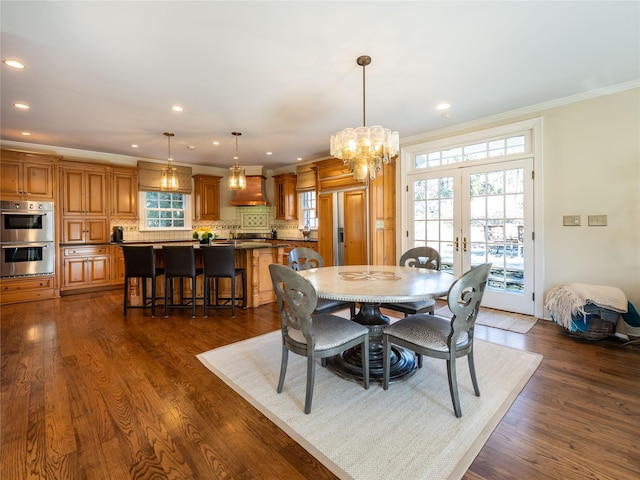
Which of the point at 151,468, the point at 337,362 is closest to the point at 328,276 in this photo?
the point at 337,362

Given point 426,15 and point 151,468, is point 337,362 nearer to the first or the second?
point 151,468

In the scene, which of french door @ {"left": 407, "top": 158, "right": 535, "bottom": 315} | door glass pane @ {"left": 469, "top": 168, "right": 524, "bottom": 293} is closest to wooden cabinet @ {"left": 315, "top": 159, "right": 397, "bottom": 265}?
french door @ {"left": 407, "top": 158, "right": 535, "bottom": 315}

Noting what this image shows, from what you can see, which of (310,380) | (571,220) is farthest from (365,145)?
(571,220)

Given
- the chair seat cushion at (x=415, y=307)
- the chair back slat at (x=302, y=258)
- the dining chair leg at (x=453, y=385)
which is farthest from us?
the chair back slat at (x=302, y=258)

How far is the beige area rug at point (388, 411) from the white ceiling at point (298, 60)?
2615 millimetres

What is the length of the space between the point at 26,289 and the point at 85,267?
0.82 metres

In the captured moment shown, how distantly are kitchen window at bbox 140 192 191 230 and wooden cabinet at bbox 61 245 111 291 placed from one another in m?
1.04

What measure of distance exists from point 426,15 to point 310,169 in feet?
14.3

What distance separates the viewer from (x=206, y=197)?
23.2ft

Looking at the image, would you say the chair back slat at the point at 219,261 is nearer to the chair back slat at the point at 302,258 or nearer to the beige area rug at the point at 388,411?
the chair back slat at the point at 302,258

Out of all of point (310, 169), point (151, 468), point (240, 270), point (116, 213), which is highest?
point (310, 169)

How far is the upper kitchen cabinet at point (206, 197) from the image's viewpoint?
22.9ft

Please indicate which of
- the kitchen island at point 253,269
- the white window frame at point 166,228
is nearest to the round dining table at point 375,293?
the kitchen island at point 253,269

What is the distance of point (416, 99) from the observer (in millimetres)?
3498
